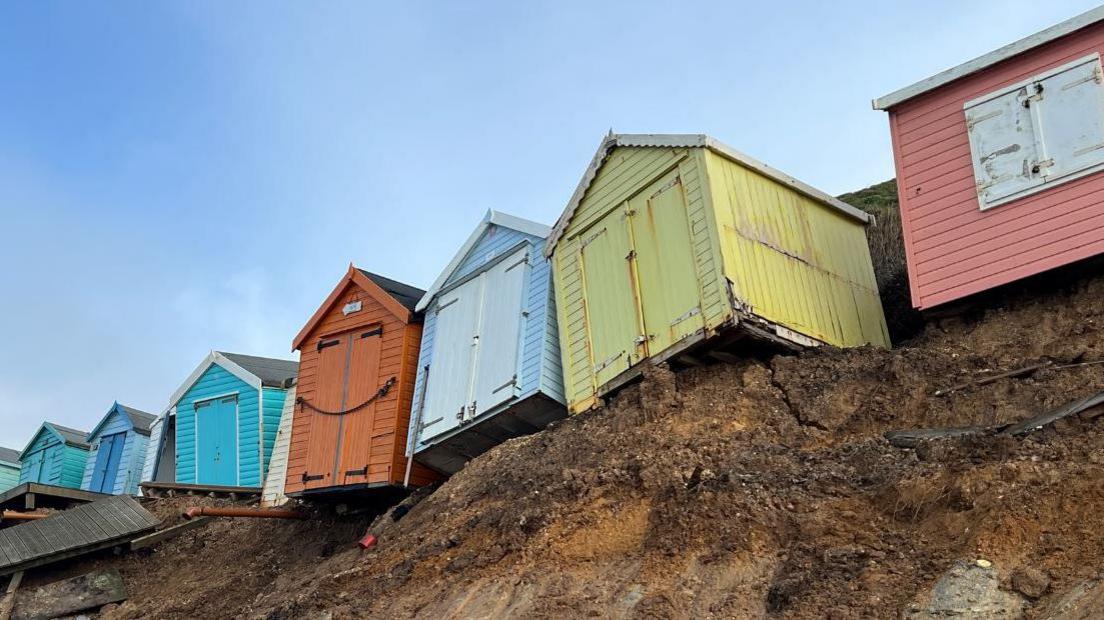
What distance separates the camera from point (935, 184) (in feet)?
45.4

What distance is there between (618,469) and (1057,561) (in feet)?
16.0

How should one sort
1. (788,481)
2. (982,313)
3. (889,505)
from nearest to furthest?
(889,505) → (788,481) → (982,313)

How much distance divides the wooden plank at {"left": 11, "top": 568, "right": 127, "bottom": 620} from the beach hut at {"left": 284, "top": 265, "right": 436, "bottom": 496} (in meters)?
3.17

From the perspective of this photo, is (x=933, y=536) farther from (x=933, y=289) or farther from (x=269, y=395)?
(x=269, y=395)

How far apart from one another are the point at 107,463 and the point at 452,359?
1487cm

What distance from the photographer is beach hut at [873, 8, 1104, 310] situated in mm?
12562

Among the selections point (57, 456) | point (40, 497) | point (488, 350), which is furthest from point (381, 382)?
point (57, 456)

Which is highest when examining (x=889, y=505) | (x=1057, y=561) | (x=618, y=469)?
(x=618, y=469)

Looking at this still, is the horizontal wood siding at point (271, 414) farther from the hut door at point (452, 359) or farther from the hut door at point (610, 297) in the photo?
the hut door at point (610, 297)

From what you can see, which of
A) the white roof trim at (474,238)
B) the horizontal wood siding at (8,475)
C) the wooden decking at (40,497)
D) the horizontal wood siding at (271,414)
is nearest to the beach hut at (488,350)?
the white roof trim at (474,238)

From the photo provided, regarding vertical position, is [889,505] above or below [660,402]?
below

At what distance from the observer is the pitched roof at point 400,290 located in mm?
20266

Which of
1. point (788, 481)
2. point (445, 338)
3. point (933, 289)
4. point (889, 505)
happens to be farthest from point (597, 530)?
point (445, 338)

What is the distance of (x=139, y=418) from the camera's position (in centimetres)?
2881
